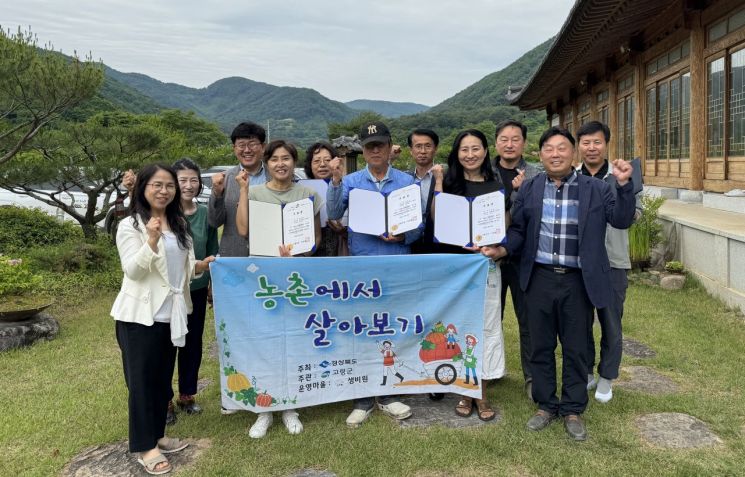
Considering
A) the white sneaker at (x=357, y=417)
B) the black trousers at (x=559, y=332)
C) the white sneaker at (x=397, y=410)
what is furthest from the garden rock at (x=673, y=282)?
the white sneaker at (x=357, y=417)

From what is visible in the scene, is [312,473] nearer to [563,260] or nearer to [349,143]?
[563,260]

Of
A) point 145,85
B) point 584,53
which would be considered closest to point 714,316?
point 584,53

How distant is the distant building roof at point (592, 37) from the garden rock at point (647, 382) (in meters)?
5.50

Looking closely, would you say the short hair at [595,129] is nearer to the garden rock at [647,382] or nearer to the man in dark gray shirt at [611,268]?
the man in dark gray shirt at [611,268]

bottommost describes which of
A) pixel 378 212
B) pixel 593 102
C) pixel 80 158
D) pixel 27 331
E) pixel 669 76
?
pixel 27 331

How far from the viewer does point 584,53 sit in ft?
37.4

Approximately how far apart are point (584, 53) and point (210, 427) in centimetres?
1089

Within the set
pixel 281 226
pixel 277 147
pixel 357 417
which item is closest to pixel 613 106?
pixel 277 147

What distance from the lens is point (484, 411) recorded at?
3.56m

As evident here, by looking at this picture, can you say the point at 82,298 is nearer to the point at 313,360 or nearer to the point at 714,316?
the point at 313,360

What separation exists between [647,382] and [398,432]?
2.10 m

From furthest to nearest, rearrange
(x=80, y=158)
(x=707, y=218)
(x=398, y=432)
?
(x=80, y=158) < (x=707, y=218) < (x=398, y=432)

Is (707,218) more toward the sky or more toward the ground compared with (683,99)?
more toward the ground

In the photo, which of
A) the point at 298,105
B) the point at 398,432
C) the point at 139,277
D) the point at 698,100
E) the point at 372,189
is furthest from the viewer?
the point at 298,105
